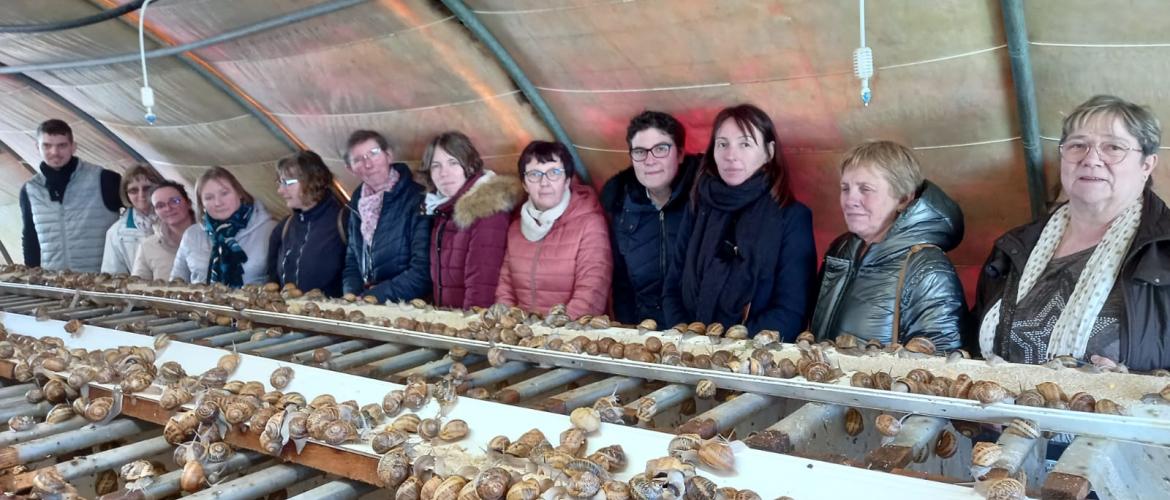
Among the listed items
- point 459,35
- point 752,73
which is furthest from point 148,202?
point 752,73

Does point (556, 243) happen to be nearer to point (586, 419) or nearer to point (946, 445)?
point (586, 419)

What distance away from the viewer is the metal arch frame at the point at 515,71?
4030mm

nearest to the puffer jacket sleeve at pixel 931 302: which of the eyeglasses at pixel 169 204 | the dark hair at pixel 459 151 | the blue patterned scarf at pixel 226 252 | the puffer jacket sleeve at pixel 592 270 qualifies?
the puffer jacket sleeve at pixel 592 270

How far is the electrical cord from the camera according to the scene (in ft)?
16.5

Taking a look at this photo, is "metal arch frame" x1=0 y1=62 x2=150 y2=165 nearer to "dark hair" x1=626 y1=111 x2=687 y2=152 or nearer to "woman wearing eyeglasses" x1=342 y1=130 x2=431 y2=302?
"woman wearing eyeglasses" x1=342 y1=130 x2=431 y2=302

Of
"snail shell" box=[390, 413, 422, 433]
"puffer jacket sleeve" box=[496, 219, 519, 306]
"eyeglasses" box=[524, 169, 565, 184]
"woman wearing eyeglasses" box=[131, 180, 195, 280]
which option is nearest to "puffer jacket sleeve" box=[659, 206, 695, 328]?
"eyeglasses" box=[524, 169, 565, 184]

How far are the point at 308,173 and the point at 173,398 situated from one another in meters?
2.79

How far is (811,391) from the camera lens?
5.55 ft

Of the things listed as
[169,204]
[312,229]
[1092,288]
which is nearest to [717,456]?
[1092,288]

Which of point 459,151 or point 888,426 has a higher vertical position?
point 459,151

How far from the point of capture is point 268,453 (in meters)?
1.71

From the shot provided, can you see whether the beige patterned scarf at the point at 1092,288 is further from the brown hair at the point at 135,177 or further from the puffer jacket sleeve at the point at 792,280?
the brown hair at the point at 135,177

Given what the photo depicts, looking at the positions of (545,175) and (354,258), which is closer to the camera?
(545,175)

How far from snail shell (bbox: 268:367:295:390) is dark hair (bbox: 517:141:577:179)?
183cm
